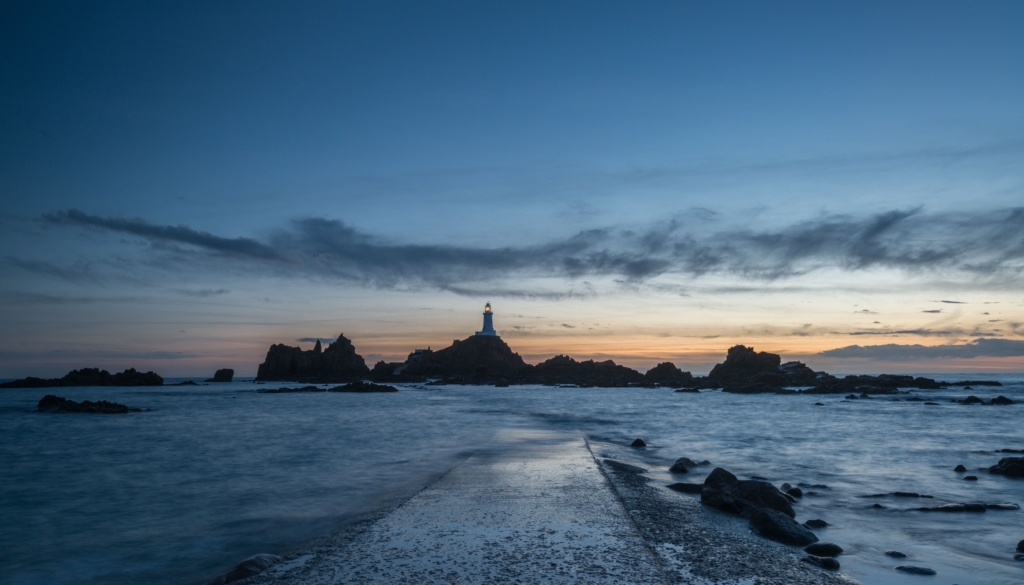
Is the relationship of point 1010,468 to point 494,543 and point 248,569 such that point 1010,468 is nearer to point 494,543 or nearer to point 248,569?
point 494,543

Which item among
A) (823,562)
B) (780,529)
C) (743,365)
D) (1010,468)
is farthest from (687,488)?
(743,365)

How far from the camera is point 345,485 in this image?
12750 mm

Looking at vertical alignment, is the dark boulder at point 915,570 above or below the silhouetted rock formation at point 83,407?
below

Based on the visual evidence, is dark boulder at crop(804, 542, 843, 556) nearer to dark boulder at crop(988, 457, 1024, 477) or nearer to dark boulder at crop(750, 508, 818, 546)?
dark boulder at crop(750, 508, 818, 546)

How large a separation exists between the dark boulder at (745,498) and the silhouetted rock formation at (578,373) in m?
85.3

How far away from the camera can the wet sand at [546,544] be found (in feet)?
17.8

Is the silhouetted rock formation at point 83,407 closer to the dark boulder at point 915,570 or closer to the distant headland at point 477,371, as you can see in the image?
the dark boulder at point 915,570

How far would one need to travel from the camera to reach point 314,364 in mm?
115750

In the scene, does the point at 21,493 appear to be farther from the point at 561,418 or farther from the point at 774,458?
the point at 561,418

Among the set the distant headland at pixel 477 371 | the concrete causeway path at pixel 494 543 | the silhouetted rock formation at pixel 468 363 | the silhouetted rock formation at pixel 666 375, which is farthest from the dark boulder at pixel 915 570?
the silhouetted rock formation at pixel 468 363

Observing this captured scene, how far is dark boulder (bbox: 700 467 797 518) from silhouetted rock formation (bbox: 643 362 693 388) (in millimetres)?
88406

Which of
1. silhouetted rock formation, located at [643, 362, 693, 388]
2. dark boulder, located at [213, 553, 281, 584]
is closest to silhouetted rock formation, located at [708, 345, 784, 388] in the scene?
silhouetted rock formation, located at [643, 362, 693, 388]

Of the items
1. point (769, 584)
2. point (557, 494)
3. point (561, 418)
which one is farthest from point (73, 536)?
point (561, 418)

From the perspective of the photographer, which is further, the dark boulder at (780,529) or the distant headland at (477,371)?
the distant headland at (477,371)
